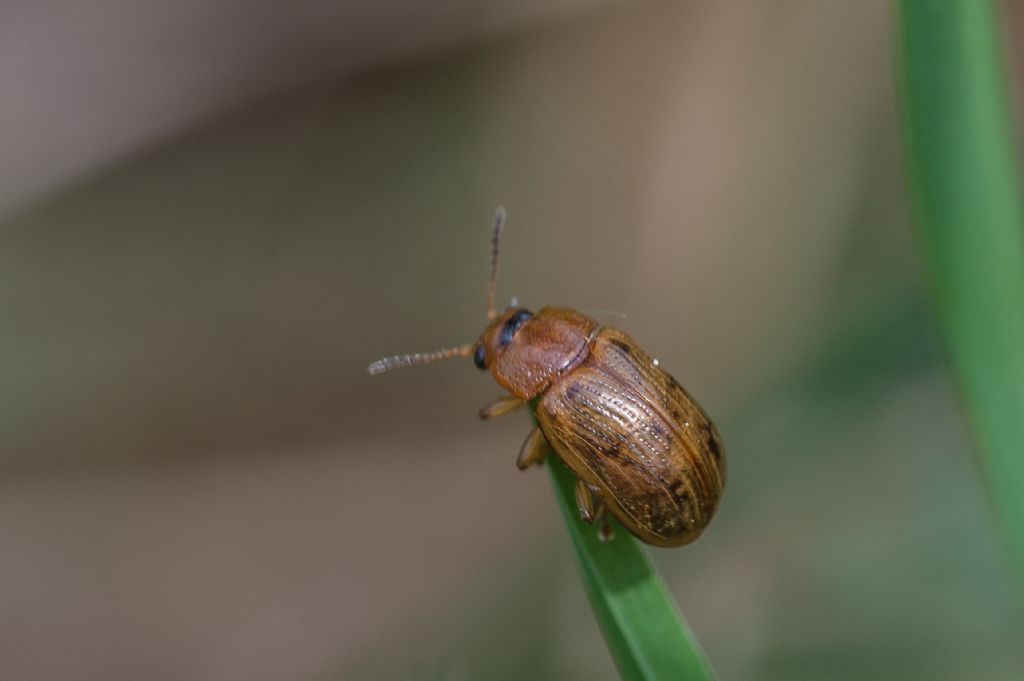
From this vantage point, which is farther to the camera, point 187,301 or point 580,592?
point 187,301

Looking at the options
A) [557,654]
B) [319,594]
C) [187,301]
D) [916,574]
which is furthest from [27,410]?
[916,574]

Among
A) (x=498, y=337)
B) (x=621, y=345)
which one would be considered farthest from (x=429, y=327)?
(x=621, y=345)

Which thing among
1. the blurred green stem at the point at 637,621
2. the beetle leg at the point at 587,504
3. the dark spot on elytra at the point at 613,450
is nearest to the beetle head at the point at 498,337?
the dark spot on elytra at the point at 613,450

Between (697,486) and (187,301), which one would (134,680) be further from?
(697,486)

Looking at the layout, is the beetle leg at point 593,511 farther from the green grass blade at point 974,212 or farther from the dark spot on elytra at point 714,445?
the green grass blade at point 974,212

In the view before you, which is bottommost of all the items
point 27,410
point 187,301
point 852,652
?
point 852,652

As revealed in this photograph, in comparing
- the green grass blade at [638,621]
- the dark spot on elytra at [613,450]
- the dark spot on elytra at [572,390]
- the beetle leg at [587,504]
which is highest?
the dark spot on elytra at [572,390]

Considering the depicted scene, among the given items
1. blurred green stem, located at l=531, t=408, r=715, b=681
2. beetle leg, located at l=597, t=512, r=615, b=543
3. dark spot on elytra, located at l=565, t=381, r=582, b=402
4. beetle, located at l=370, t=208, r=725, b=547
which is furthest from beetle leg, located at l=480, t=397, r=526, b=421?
blurred green stem, located at l=531, t=408, r=715, b=681
